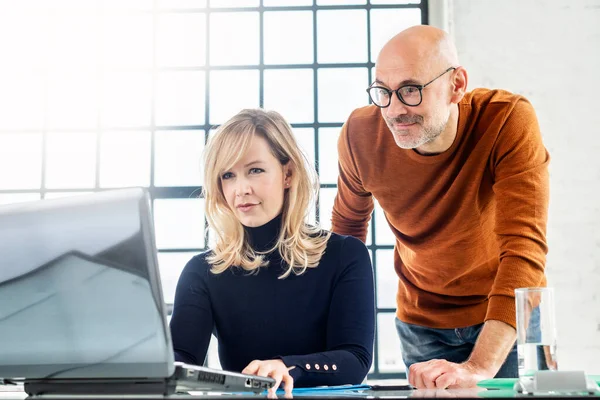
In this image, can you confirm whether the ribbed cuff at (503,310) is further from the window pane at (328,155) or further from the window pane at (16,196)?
the window pane at (16,196)

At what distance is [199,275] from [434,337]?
0.75 m

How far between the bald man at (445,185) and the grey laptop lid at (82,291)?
896 mm

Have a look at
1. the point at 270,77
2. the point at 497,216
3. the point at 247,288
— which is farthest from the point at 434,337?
the point at 270,77

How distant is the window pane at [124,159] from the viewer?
11.6 feet

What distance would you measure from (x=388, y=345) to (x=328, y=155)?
0.93 metres

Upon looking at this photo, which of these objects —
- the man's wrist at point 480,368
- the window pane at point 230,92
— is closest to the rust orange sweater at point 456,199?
the man's wrist at point 480,368

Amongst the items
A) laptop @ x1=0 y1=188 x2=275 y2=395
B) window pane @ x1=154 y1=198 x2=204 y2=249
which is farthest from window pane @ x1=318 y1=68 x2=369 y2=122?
laptop @ x1=0 y1=188 x2=275 y2=395

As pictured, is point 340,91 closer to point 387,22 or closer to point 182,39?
point 387,22

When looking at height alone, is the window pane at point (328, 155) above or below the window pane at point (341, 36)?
below

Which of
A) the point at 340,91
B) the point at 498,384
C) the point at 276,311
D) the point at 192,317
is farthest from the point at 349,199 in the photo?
the point at 340,91

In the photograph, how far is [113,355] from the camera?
90 centimetres

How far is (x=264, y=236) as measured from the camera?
176 centimetres

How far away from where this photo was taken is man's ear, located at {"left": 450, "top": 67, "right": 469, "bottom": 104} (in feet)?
6.23

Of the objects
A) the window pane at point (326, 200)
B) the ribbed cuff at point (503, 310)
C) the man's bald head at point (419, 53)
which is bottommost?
the ribbed cuff at point (503, 310)
